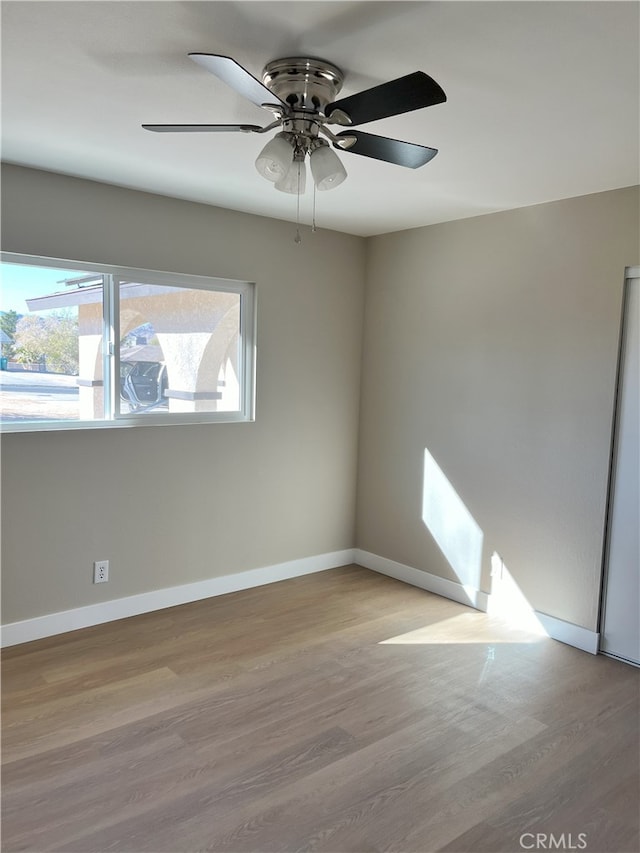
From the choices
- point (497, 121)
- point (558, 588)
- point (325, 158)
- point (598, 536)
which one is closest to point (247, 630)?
point (558, 588)

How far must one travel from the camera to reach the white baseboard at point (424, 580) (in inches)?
153

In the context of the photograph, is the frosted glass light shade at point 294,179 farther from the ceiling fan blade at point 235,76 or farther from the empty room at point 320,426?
the ceiling fan blade at point 235,76

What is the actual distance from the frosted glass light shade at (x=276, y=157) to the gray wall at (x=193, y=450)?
170 centimetres

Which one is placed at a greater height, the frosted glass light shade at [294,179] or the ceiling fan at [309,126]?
the ceiling fan at [309,126]

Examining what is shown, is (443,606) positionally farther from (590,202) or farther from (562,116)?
(562,116)

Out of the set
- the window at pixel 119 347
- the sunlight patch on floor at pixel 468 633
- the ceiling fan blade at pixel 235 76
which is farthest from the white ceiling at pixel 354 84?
the sunlight patch on floor at pixel 468 633

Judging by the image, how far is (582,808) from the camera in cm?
214

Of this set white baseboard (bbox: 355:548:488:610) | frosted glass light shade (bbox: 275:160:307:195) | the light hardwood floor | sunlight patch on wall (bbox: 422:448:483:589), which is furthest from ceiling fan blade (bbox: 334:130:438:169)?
white baseboard (bbox: 355:548:488:610)

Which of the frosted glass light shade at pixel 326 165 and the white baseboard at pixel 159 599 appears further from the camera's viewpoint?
the white baseboard at pixel 159 599

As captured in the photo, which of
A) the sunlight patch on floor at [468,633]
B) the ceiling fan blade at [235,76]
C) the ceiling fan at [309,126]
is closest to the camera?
the ceiling fan blade at [235,76]

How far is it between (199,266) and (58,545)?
69.9 inches

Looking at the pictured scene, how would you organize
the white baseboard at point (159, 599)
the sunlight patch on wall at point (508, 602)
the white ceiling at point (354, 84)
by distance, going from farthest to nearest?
the sunlight patch on wall at point (508, 602), the white baseboard at point (159, 599), the white ceiling at point (354, 84)

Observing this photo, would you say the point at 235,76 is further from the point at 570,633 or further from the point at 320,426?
the point at 570,633

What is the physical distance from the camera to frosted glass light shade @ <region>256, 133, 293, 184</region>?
76.2 inches
